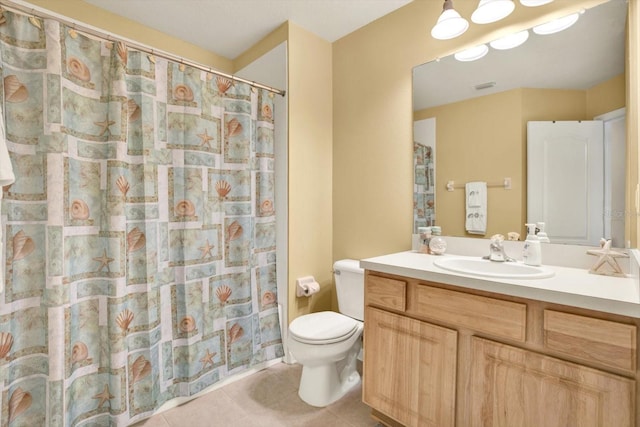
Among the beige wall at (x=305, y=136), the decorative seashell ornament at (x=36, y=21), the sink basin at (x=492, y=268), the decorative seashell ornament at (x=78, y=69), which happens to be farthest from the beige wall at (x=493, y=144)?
the decorative seashell ornament at (x=36, y=21)

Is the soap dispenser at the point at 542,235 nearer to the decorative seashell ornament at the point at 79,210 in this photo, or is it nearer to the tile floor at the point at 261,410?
the tile floor at the point at 261,410

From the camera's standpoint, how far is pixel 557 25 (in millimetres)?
1440

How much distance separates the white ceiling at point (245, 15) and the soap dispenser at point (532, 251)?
1608 millimetres

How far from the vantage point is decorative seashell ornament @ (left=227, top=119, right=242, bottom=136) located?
1974 mm

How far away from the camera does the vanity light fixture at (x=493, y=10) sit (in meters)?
1.40

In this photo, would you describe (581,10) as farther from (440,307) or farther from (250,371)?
(250,371)

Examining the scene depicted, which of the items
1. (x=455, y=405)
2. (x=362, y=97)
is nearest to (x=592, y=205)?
(x=455, y=405)

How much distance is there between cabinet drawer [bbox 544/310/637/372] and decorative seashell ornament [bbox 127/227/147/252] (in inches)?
72.5

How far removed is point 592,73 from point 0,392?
115 inches

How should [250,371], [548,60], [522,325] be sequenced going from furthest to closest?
[250,371], [548,60], [522,325]

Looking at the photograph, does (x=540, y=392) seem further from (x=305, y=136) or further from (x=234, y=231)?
(x=305, y=136)

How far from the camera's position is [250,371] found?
2.08 meters

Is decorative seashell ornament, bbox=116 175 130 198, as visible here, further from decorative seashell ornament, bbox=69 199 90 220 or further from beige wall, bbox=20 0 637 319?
beige wall, bbox=20 0 637 319

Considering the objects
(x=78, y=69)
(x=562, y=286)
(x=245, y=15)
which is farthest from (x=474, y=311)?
(x=245, y=15)
